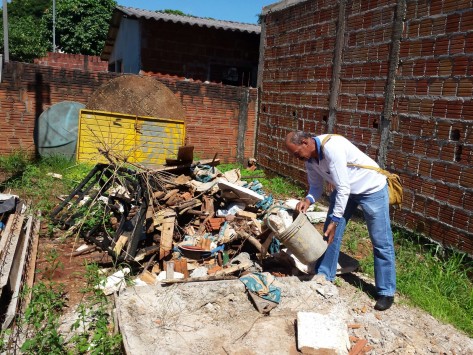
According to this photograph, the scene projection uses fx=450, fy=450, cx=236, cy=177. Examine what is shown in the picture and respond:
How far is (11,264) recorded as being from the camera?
435cm

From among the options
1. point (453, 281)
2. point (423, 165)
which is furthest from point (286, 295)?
point (423, 165)

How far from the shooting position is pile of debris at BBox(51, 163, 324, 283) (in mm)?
4938

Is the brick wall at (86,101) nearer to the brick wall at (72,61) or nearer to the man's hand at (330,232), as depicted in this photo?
the man's hand at (330,232)

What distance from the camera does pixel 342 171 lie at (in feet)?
12.7

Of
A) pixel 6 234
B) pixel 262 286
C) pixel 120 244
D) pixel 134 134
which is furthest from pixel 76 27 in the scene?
pixel 262 286

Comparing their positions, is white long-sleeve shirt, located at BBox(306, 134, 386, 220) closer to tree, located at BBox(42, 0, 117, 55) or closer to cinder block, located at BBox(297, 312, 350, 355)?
cinder block, located at BBox(297, 312, 350, 355)

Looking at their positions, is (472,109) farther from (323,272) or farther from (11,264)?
(11,264)

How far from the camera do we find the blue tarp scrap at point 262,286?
409 centimetres

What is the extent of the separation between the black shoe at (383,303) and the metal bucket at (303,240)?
2.38ft

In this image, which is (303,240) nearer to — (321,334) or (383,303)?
(321,334)

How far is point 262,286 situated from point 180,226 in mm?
1984

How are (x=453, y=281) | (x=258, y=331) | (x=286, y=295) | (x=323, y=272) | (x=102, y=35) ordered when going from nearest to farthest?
(x=258, y=331)
(x=286, y=295)
(x=323, y=272)
(x=453, y=281)
(x=102, y=35)

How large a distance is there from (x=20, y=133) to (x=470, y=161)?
872 cm

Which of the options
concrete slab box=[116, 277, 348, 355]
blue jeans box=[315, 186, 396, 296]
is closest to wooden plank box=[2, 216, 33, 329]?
concrete slab box=[116, 277, 348, 355]
